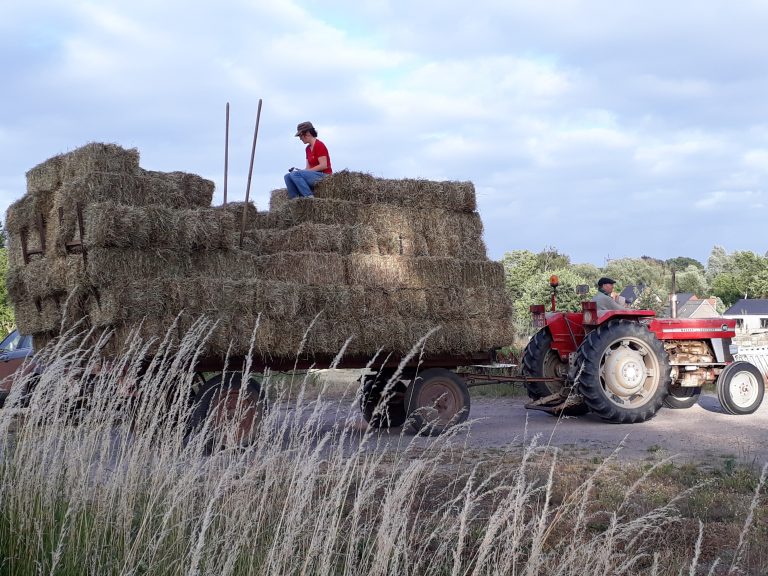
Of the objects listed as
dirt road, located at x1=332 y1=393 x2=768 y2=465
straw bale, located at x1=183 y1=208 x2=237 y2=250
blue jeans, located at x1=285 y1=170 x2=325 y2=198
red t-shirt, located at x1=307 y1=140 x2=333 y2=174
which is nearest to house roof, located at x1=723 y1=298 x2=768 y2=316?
dirt road, located at x1=332 y1=393 x2=768 y2=465

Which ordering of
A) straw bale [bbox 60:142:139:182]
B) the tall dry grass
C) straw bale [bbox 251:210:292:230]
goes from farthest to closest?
straw bale [bbox 251:210:292:230] < straw bale [bbox 60:142:139:182] < the tall dry grass

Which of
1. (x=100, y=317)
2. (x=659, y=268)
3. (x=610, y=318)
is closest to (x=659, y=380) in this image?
(x=610, y=318)

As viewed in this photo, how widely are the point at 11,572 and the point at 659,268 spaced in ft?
253

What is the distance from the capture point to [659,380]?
1082 cm

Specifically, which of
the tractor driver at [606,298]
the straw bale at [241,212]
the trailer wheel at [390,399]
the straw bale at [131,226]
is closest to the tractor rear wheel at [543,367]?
the tractor driver at [606,298]

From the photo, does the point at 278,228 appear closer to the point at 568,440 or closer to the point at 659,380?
the point at 568,440

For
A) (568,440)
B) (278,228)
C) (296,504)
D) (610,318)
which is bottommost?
(568,440)

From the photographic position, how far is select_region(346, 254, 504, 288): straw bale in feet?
31.2

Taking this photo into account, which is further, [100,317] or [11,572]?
[100,317]

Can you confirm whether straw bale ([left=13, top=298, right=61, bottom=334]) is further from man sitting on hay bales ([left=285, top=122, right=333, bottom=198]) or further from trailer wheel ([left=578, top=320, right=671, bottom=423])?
trailer wheel ([left=578, top=320, right=671, bottom=423])

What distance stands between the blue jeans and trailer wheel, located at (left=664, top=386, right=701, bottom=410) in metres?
5.95

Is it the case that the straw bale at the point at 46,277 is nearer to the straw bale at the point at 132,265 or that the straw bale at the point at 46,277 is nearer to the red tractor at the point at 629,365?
the straw bale at the point at 132,265

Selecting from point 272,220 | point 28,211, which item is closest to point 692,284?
point 272,220

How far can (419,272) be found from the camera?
990 cm
